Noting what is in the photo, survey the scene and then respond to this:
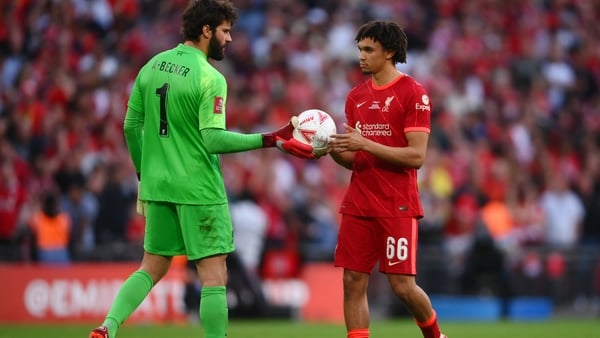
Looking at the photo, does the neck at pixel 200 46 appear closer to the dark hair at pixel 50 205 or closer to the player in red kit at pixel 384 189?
the player in red kit at pixel 384 189

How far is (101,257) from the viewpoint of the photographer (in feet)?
58.4

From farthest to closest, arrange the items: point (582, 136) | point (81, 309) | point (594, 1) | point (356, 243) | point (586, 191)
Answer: point (594, 1) → point (582, 136) → point (586, 191) → point (81, 309) → point (356, 243)

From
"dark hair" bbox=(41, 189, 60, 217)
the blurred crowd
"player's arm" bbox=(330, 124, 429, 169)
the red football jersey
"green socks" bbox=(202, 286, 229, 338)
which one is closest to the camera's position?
"green socks" bbox=(202, 286, 229, 338)

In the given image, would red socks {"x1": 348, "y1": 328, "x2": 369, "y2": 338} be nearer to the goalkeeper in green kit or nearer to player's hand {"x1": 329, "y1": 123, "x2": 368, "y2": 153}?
the goalkeeper in green kit

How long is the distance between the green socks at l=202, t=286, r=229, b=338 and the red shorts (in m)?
1.20

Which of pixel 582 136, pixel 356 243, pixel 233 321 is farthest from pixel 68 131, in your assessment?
pixel 356 243

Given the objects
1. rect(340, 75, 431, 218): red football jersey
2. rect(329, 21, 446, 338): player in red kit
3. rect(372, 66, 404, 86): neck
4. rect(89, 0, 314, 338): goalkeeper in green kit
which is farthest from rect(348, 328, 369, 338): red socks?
rect(372, 66, 404, 86): neck

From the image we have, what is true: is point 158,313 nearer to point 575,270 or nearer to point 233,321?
point 233,321

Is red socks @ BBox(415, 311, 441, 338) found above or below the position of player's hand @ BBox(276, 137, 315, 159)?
below

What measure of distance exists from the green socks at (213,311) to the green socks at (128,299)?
505 mm

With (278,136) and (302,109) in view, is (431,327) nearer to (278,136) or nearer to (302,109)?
(278,136)

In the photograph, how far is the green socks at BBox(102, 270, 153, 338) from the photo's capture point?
8.93 m

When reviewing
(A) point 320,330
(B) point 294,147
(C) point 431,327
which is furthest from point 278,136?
→ (A) point 320,330

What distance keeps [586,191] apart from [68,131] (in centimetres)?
858
